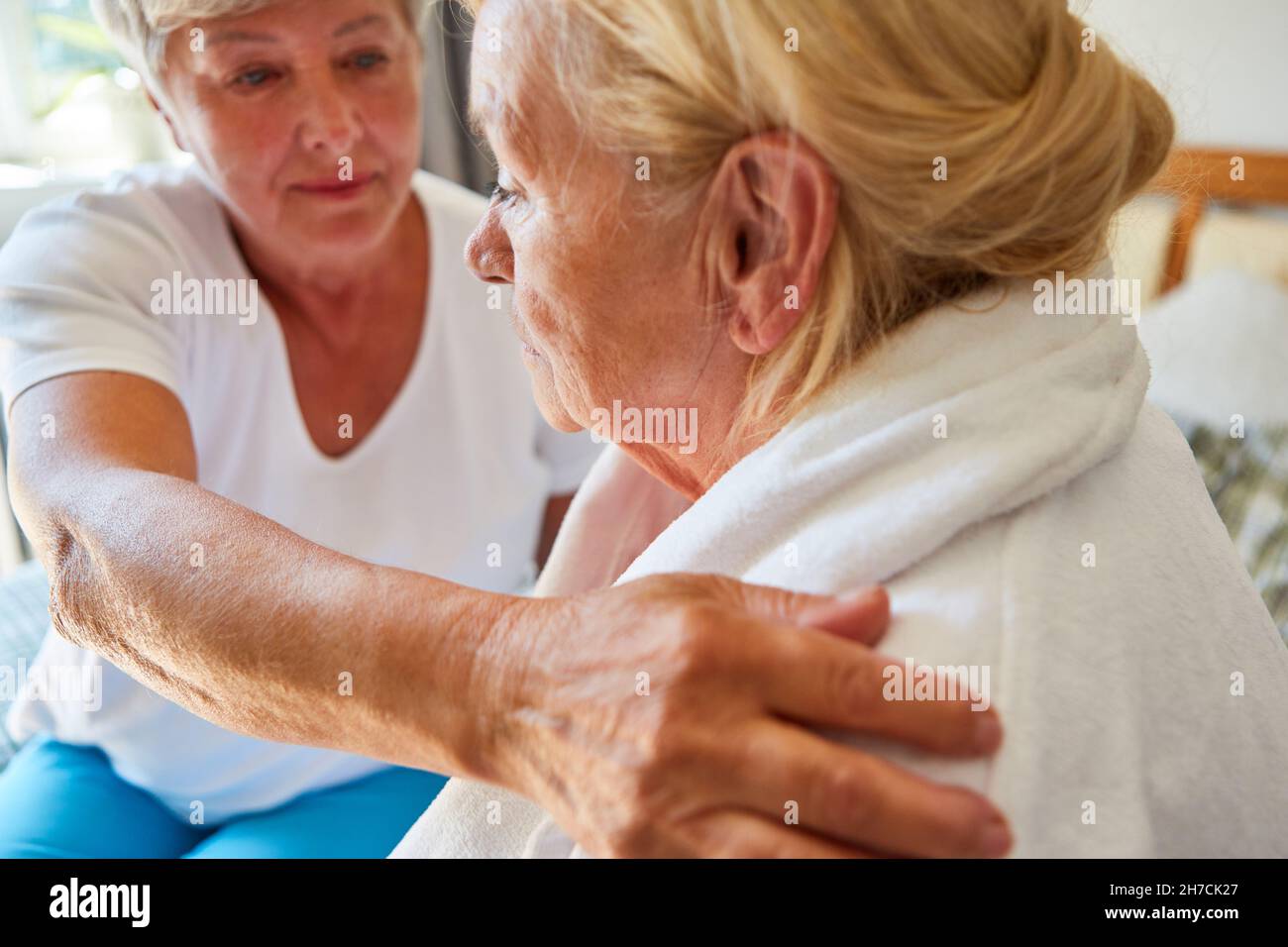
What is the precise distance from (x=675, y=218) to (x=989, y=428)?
0.24 m

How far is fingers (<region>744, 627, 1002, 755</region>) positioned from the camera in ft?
1.85

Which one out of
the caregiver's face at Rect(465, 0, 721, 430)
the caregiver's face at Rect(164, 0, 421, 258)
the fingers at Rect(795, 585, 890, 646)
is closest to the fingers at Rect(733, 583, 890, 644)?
the fingers at Rect(795, 585, 890, 646)

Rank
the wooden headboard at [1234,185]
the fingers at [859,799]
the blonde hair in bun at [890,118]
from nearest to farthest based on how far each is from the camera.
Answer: the fingers at [859,799], the blonde hair in bun at [890,118], the wooden headboard at [1234,185]

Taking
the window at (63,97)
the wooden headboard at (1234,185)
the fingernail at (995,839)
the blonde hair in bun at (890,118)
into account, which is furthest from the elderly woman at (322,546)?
the wooden headboard at (1234,185)

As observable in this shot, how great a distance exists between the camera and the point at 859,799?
0.55m

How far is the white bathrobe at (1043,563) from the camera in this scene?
0.59 m

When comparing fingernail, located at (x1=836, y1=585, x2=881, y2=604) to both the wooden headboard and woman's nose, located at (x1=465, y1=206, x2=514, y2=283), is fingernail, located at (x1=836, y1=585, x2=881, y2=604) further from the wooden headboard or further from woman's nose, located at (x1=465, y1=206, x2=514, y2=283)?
the wooden headboard

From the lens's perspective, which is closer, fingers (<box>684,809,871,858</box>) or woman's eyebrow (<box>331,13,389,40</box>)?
fingers (<box>684,809,871,858</box>)

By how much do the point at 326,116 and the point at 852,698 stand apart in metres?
0.96

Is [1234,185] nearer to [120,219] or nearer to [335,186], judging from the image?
[335,186]

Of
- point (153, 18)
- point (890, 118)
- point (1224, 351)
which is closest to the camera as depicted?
point (890, 118)

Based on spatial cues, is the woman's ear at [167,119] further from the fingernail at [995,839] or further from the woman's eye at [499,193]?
the fingernail at [995,839]

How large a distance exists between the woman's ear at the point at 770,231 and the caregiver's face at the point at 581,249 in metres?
0.03

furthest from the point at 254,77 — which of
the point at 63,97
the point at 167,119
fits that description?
the point at 63,97
